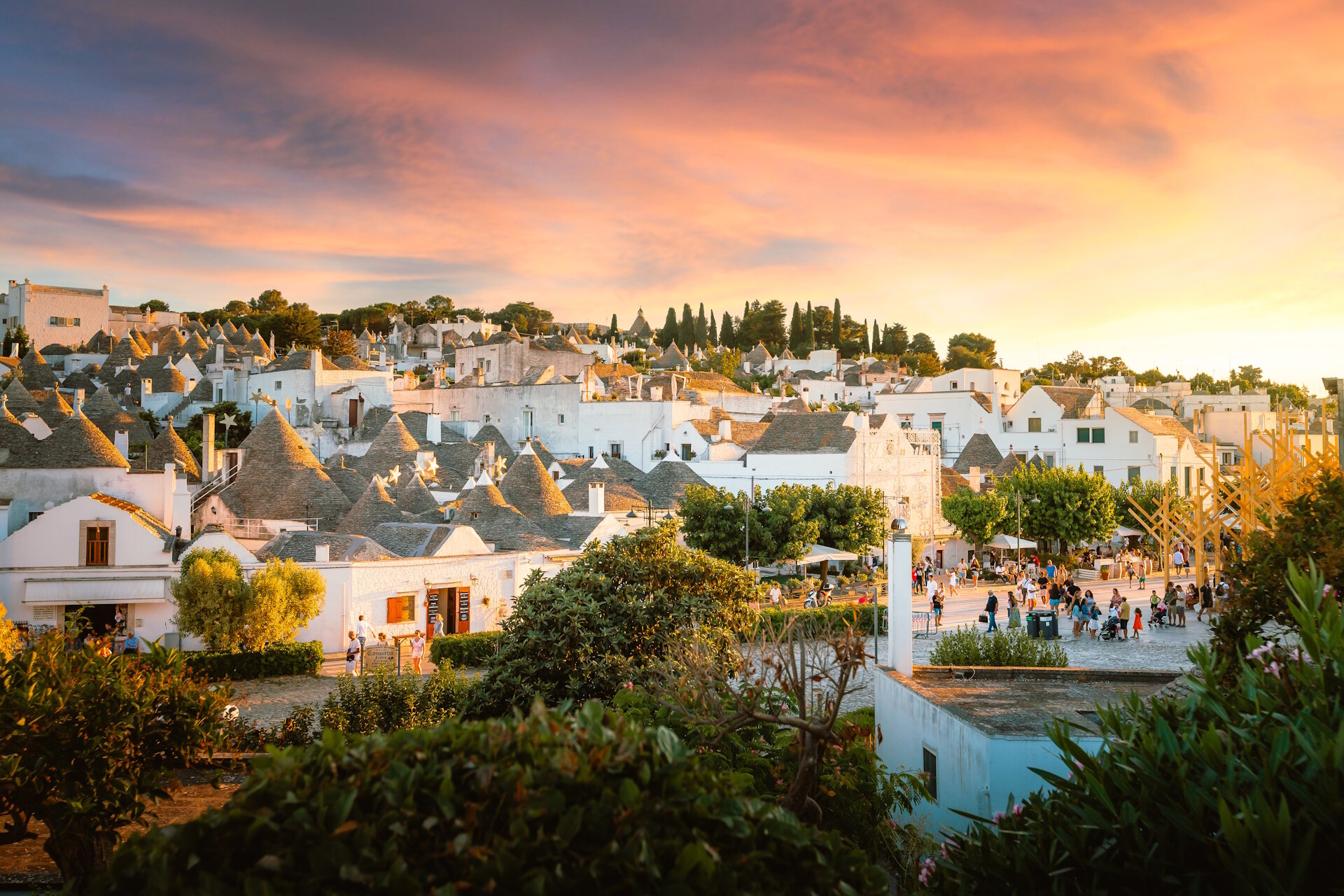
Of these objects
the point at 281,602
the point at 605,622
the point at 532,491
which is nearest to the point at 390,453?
the point at 532,491

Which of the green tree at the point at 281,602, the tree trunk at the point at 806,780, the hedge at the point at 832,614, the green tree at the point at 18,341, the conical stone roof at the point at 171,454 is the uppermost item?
the green tree at the point at 18,341

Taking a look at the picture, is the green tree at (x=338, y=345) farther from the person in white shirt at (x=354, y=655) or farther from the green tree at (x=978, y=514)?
the person in white shirt at (x=354, y=655)

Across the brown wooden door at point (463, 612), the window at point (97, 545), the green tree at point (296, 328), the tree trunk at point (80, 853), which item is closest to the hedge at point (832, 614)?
the brown wooden door at point (463, 612)

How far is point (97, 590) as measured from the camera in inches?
1016

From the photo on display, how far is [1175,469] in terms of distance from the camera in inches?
2125

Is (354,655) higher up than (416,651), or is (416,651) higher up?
(354,655)

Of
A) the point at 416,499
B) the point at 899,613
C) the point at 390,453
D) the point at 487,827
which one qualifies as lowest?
the point at 899,613

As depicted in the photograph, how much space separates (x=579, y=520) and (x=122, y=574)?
50.0ft

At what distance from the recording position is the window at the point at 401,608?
91.5ft

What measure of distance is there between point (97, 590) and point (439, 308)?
119 m

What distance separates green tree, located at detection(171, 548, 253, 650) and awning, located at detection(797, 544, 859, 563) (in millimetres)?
20102

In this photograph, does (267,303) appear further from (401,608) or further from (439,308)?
(401,608)

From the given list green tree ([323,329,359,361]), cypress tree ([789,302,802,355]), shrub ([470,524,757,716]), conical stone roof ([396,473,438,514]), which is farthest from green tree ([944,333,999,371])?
shrub ([470,524,757,716])

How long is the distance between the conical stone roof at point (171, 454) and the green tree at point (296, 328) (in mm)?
49382
